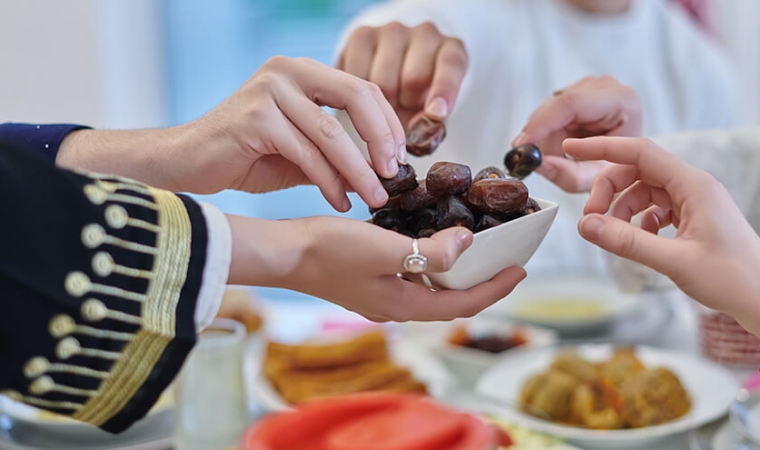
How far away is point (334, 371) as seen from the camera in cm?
116

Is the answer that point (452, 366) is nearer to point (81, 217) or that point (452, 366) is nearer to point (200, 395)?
point (200, 395)

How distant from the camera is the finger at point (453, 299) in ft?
2.02

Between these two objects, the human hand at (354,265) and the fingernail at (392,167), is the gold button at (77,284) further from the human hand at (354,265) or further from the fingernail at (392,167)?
the fingernail at (392,167)

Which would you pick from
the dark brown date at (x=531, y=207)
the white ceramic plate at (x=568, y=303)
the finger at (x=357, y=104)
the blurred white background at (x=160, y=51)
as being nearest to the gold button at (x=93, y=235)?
the finger at (x=357, y=104)

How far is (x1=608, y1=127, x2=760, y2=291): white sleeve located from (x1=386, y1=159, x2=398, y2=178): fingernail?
1.13 feet

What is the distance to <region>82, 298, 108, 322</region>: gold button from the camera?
0.50 m

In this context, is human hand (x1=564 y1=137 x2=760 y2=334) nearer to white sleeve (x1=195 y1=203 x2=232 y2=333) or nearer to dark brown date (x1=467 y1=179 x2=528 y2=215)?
dark brown date (x1=467 y1=179 x2=528 y2=215)

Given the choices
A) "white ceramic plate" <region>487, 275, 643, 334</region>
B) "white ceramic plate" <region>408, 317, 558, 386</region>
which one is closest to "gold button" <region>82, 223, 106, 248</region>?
"white ceramic plate" <region>408, 317, 558, 386</region>

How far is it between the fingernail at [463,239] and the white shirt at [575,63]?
1143 millimetres

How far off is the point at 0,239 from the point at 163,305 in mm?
111

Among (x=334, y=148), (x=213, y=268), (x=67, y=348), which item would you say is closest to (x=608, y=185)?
(x=334, y=148)

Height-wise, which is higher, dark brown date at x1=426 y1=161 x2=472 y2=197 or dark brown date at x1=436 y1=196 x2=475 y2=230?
dark brown date at x1=426 y1=161 x2=472 y2=197

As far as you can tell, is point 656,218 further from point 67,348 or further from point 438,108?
point 67,348

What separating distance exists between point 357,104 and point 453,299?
188mm
